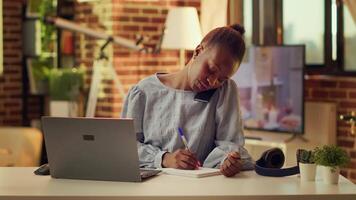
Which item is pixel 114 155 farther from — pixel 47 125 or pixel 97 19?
pixel 97 19

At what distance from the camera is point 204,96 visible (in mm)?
2754

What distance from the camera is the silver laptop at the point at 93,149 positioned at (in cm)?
241

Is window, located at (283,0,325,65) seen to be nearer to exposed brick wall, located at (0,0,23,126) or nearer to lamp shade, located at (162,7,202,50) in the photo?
lamp shade, located at (162,7,202,50)

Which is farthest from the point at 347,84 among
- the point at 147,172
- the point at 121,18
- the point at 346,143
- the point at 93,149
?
the point at 93,149

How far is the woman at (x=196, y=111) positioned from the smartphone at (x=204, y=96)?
0.4 inches

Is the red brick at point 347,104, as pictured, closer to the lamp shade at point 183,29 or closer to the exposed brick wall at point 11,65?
the lamp shade at point 183,29

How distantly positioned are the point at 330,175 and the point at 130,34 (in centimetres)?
409

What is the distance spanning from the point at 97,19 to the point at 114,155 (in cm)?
410

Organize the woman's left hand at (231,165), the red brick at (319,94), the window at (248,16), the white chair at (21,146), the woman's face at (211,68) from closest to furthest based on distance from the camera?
1. the woman's left hand at (231,165)
2. the woman's face at (211,68)
3. the white chair at (21,146)
4. the red brick at (319,94)
5. the window at (248,16)

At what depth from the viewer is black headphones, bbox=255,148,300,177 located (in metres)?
2.55

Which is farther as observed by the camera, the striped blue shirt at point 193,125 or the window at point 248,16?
the window at point 248,16

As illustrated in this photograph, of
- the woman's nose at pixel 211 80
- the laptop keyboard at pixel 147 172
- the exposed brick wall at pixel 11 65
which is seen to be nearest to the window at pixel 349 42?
the woman's nose at pixel 211 80

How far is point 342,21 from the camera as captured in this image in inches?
212

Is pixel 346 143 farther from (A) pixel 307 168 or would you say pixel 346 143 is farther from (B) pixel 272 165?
(A) pixel 307 168
